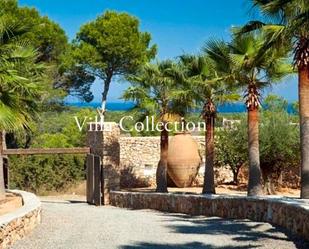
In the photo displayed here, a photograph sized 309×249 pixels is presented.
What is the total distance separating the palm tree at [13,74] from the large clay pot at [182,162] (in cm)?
930

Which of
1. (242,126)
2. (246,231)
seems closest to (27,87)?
(246,231)

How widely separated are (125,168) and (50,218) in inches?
495

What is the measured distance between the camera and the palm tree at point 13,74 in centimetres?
1308

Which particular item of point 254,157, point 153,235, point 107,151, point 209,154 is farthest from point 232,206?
point 107,151

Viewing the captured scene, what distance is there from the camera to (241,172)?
2677cm

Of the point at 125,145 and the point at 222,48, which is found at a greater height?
the point at 222,48

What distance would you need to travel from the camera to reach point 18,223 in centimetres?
1084

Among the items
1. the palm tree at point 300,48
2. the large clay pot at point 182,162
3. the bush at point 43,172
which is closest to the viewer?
the palm tree at point 300,48

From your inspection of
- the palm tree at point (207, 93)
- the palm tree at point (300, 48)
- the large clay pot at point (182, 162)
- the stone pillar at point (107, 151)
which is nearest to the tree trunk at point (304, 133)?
the palm tree at point (300, 48)

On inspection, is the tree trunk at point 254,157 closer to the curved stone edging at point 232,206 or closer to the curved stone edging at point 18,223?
the curved stone edging at point 232,206

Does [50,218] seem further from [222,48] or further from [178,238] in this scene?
[222,48]

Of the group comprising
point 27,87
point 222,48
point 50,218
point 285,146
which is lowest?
point 50,218

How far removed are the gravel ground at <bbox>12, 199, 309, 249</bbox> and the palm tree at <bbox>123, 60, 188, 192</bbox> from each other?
7607 millimetres

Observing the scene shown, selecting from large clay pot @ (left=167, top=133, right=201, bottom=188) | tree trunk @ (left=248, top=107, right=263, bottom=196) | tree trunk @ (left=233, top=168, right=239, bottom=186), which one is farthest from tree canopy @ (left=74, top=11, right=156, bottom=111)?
tree trunk @ (left=248, top=107, right=263, bottom=196)
